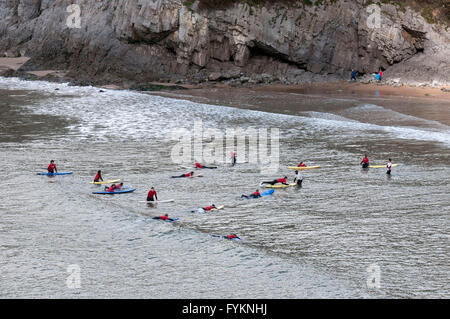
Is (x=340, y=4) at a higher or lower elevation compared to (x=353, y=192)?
higher

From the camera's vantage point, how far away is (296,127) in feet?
148

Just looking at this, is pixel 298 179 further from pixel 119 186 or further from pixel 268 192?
pixel 119 186

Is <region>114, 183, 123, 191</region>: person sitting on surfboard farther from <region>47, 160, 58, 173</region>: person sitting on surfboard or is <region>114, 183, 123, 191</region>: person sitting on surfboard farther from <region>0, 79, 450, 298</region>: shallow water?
<region>47, 160, 58, 173</region>: person sitting on surfboard

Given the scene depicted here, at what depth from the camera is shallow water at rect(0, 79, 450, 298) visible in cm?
1906

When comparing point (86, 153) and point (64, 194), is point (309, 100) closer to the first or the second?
point (86, 153)

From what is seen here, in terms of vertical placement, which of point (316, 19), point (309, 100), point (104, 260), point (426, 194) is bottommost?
point (104, 260)

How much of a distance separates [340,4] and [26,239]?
53909 millimetres

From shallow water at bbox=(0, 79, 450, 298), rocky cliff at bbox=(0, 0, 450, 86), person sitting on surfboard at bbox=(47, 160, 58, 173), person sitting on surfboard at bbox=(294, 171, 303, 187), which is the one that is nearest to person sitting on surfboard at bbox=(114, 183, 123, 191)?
shallow water at bbox=(0, 79, 450, 298)

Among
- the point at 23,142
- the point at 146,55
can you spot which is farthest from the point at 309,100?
the point at 23,142

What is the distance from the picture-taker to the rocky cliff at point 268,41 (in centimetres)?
6525

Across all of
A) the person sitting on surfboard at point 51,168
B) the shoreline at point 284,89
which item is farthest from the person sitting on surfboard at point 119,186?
the shoreline at point 284,89

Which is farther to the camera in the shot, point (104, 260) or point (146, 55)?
point (146, 55)

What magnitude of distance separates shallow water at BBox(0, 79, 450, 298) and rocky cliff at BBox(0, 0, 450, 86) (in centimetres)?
2393

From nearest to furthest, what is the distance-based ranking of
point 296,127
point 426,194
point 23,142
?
point 426,194, point 23,142, point 296,127
